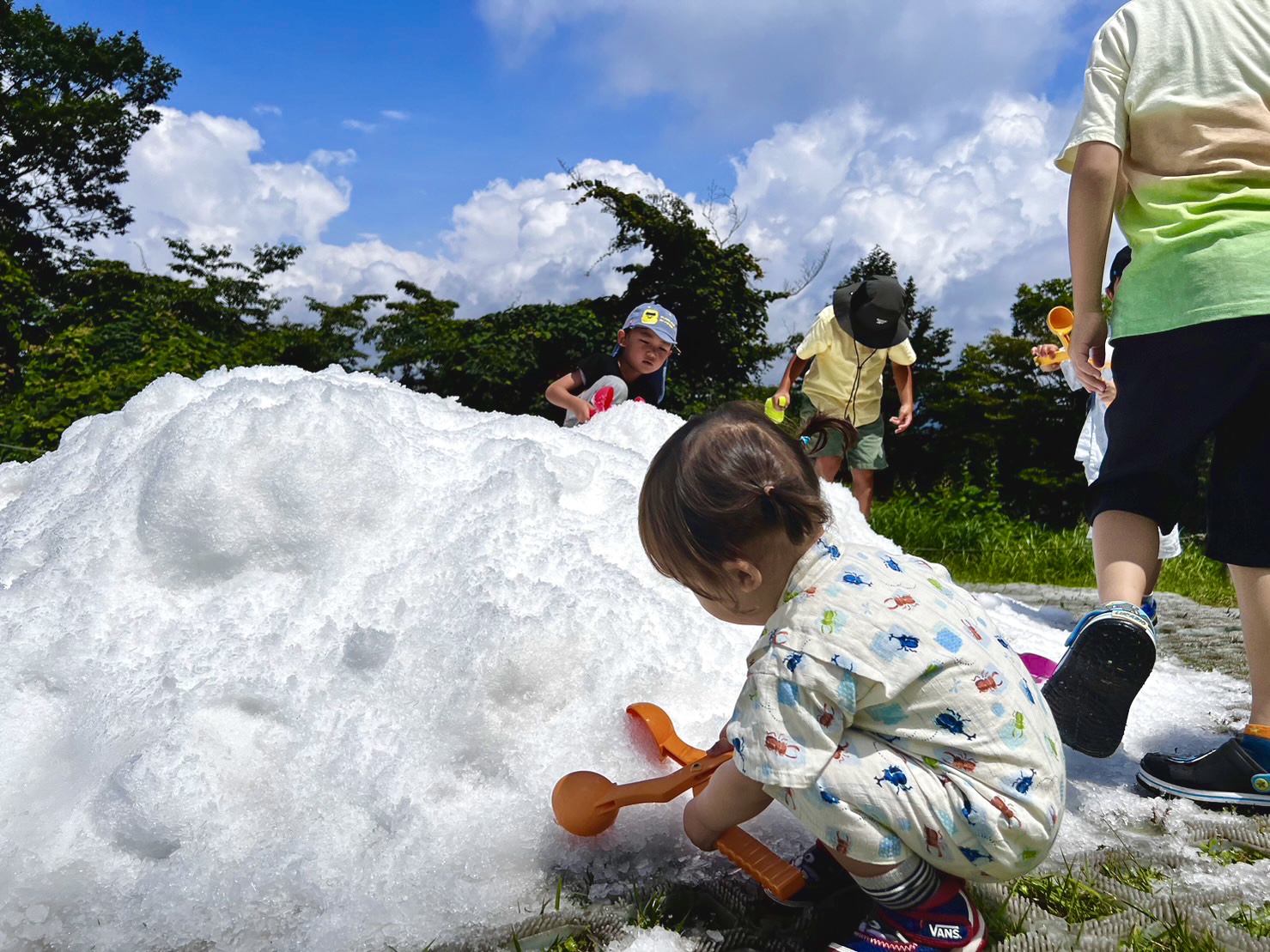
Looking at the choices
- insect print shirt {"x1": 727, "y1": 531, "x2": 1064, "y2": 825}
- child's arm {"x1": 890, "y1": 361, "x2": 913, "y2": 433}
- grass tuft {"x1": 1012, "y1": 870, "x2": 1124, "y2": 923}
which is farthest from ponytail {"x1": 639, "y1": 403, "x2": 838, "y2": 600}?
child's arm {"x1": 890, "y1": 361, "x2": 913, "y2": 433}

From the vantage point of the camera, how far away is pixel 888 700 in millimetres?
1051

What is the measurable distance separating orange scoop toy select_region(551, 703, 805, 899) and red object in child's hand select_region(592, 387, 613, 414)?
2487 mm

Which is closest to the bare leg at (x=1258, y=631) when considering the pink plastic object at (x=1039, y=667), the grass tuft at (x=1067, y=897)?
the pink plastic object at (x=1039, y=667)

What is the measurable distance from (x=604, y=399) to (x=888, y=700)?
2857mm

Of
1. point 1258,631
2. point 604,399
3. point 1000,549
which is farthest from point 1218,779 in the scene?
point 1000,549

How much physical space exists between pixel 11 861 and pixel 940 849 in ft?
4.01

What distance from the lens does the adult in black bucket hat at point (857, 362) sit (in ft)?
14.9

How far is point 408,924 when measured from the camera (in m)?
1.13

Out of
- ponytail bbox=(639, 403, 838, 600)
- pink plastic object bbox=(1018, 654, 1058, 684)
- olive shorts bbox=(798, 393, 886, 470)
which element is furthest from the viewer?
olive shorts bbox=(798, 393, 886, 470)

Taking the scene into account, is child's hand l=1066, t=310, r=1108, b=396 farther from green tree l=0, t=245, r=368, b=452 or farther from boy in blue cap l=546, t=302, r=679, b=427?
green tree l=0, t=245, r=368, b=452

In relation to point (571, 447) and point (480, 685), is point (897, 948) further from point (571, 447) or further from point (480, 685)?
point (571, 447)

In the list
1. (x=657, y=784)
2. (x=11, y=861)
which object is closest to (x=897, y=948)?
(x=657, y=784)

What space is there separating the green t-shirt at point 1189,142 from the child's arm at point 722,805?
1.06m

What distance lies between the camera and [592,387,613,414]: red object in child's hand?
149 inches
